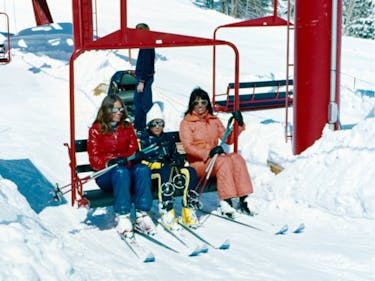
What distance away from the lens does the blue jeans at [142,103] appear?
10688 millimetres

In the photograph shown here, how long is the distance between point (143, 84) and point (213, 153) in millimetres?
3529

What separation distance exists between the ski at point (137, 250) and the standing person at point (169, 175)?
1.60 ft

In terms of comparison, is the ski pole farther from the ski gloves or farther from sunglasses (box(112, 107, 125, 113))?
sunglasses (box(112, 107, 125, 113))

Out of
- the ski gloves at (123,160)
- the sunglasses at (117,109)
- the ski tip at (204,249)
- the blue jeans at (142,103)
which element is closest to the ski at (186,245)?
the ski tip at (204,249)

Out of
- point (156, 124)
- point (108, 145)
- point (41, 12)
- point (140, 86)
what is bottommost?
point (108, 145)

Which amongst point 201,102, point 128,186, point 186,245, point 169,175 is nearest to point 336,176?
point 201,102

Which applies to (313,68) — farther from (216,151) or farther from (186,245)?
(186,245)

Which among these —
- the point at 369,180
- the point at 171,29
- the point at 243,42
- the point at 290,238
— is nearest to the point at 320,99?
the point at 369,180

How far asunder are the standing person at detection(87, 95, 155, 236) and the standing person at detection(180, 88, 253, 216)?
2.05 feet

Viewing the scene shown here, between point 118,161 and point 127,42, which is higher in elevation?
point 127,42

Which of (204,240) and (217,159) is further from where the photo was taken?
(217,159)

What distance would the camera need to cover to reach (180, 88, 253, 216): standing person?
7398 millimetres

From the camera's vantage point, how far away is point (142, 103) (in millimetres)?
10703

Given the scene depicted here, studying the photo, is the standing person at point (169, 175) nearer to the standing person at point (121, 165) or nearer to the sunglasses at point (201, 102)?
the standing person at point (121, 165)
